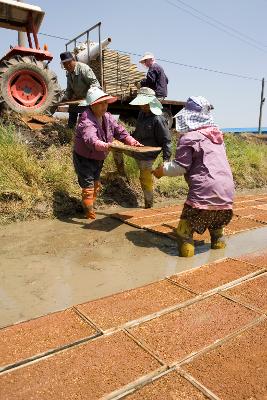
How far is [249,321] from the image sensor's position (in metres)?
2.14

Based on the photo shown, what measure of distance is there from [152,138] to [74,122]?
206 centimetres

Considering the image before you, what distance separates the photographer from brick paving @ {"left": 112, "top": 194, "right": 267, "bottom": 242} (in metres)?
4.02

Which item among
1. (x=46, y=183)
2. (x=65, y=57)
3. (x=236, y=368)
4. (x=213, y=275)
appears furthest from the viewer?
(x=65, y=57)

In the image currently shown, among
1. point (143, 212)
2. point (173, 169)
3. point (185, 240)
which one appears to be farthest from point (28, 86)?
point (185, 240)

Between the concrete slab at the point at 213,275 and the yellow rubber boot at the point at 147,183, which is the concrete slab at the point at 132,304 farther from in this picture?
the yellow rubber boot at the point at 147,183

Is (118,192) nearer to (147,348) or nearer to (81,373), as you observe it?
(147,348)

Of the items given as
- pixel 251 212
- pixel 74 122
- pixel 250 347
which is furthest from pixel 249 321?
pixel 74 122

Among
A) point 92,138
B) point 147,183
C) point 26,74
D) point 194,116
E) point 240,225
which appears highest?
point 26,74

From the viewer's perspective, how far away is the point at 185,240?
10.9 feet

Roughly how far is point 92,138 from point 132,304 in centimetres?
224

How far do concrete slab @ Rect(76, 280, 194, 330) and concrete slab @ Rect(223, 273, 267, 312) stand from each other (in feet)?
0.99

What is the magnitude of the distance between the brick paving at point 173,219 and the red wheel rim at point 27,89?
3140mm

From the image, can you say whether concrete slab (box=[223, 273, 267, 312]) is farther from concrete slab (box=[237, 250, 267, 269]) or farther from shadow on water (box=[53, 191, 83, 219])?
shadow on water (box=[53, 191, 83, 219])

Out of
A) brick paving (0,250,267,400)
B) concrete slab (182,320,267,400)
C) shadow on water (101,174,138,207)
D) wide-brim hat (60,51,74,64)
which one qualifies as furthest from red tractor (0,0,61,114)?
concrete slab (182,320,267,400)
